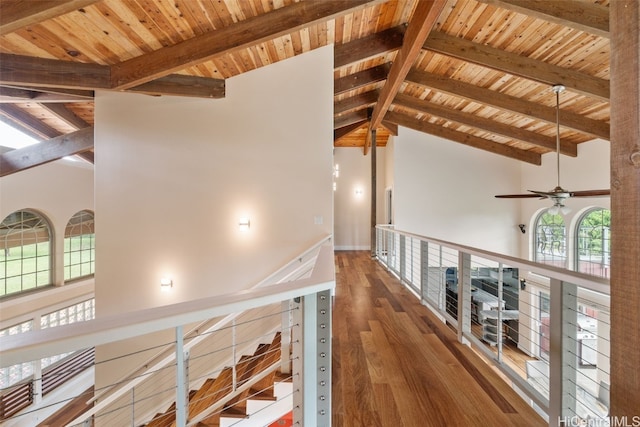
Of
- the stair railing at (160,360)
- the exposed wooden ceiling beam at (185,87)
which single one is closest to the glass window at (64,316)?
the stair railing at (160,360)

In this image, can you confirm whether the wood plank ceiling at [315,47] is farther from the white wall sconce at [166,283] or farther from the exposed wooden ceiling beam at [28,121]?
the white wall sconce at [166,283]

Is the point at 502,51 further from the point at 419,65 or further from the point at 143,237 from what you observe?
the point at 143,237

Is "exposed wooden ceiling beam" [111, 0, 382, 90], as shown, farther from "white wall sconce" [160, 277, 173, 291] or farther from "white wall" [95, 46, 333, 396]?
"white wall sconce" [160, 277, 173, 291]

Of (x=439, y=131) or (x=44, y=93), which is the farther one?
(x=439, y=131)

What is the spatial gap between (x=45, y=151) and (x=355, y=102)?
18.6 ft

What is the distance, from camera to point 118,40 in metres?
3.00

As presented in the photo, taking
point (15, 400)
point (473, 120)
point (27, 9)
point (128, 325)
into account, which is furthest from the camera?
point (473, 120)

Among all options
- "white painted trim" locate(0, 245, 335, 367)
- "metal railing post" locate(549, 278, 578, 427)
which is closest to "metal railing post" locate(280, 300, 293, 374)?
"white painted trim" locate(0, 245, 335, 367)

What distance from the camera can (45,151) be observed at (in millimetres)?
4785

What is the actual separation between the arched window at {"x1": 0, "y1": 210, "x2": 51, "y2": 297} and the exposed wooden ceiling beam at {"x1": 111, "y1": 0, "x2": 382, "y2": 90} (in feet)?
14.8

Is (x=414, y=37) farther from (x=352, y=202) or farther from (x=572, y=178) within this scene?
(x=352, y=202)

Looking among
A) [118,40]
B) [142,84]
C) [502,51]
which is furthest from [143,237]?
[502,51]

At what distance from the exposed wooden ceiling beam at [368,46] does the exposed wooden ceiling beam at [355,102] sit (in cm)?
186

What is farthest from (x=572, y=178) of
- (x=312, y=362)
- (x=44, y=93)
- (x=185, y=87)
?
(x=44, y=93)
